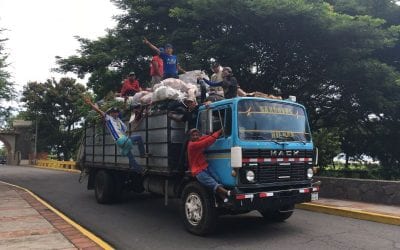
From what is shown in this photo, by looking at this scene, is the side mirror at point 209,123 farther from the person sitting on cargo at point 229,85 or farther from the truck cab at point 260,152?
the person sitting on cargo at point 229,85

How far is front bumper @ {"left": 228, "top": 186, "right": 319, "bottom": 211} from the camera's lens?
23.1ft

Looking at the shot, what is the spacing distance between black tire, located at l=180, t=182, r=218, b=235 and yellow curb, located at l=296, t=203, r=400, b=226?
3.71 metres

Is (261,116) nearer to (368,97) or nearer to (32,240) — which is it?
(32,240)

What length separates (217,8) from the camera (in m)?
14.4

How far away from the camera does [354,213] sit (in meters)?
9.36

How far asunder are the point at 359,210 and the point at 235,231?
11.0ft

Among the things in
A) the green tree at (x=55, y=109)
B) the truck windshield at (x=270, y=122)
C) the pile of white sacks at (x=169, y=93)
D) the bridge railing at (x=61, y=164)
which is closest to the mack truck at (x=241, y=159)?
the truck windshield at (x=270, y=122)

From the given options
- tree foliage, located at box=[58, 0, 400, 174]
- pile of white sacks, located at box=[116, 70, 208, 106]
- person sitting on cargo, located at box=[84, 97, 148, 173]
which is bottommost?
person sitting on cargo, located at box=[84, 97, 148, 173]

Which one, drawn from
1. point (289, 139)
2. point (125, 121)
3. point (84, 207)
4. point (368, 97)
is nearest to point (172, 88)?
point (125, 121)

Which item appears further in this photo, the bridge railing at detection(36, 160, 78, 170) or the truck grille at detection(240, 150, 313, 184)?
the bridge railing at detection(36, 160, 78, 170)

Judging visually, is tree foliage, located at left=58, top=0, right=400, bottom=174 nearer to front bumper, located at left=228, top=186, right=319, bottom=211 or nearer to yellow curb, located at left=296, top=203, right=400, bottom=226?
yellow curb, located at left=296, top=203, right=400, bottom=226

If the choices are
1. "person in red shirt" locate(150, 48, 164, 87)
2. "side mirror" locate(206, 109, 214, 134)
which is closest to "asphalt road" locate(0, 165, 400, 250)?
"side mirror" locate(206, 109, 214, 134)

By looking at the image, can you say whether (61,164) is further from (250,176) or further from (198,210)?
(250,176)

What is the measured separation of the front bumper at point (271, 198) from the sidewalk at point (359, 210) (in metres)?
1.87
